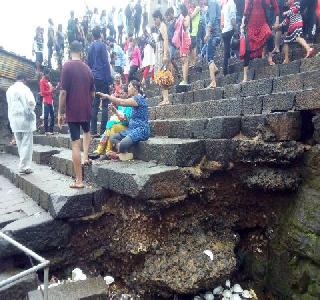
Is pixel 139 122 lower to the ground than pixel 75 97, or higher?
lower

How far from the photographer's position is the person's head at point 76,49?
457 centimetres

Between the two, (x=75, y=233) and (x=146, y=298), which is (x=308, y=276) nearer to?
(x=146, y=298)

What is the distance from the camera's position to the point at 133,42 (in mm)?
11016

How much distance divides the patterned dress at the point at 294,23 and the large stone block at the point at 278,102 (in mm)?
2087

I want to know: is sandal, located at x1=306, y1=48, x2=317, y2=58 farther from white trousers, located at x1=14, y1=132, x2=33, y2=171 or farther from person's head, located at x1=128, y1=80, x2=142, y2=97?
white trousers, located at x1=14, y1=132, x2=33, y2=171

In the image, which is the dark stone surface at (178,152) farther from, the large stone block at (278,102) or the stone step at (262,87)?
the stone step at (262,87)

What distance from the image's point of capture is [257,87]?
5301 millimetres

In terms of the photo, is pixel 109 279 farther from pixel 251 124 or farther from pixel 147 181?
pixel 251 124

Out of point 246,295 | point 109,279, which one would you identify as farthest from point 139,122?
point 246,295

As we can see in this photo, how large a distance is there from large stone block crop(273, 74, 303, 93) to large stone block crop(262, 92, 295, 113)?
1.73 ft

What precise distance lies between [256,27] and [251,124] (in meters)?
2.90

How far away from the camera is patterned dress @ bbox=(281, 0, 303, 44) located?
5.77 meters

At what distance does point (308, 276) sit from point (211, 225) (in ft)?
3.97

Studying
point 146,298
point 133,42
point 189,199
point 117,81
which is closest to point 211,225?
point 189,199
